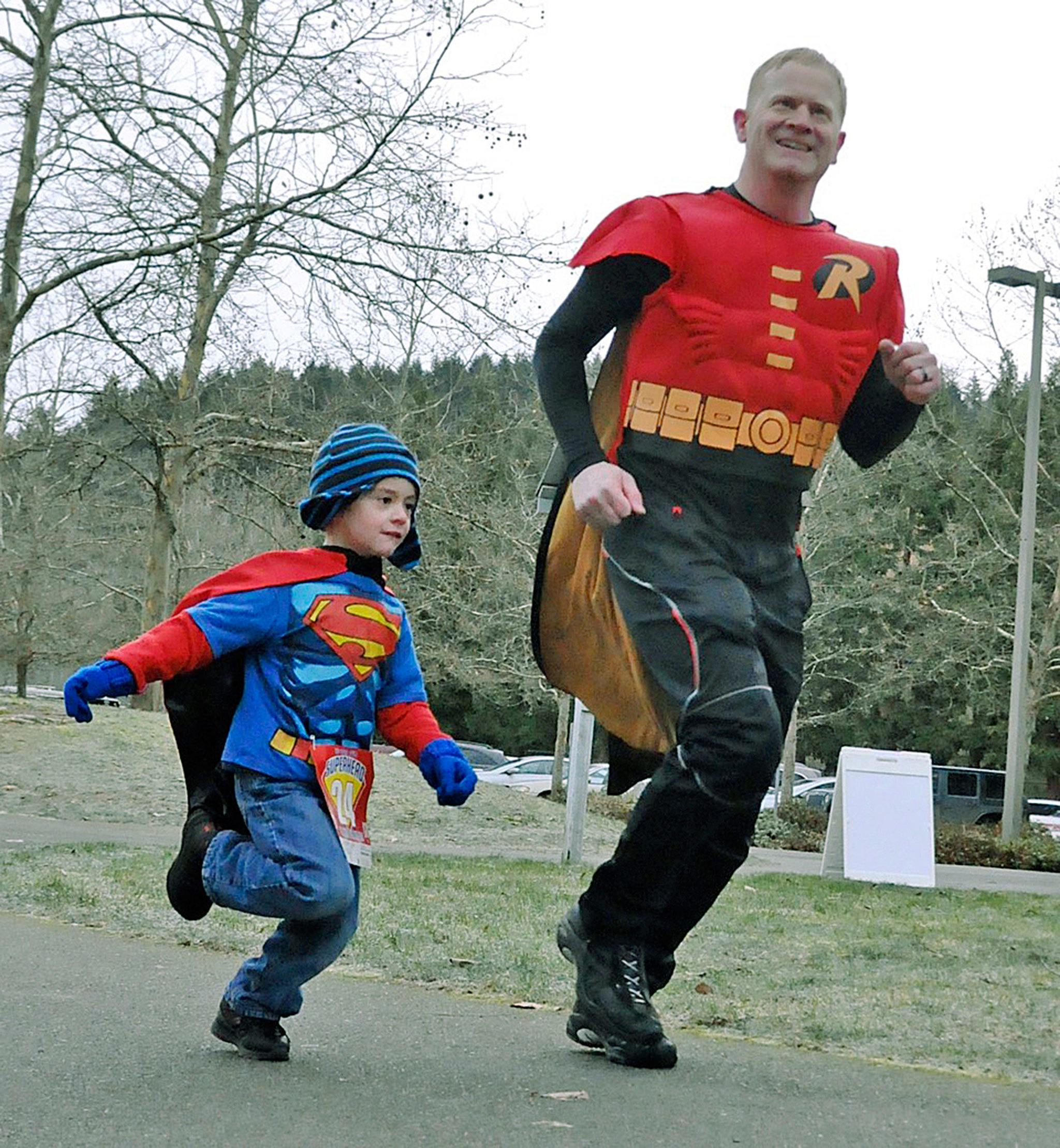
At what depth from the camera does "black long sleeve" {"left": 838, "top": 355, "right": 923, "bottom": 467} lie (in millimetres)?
3938

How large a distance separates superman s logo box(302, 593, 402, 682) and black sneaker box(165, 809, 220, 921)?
48 cm

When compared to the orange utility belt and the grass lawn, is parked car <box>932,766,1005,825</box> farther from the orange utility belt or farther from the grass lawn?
the orange utility belt

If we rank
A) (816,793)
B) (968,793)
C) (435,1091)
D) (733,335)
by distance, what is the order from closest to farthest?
1. (435,1091)
2. (733,335)
3. (816,793)
4. (968,793)

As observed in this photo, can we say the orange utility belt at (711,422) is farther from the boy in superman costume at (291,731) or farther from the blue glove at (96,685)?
the blue glove at (96,685)

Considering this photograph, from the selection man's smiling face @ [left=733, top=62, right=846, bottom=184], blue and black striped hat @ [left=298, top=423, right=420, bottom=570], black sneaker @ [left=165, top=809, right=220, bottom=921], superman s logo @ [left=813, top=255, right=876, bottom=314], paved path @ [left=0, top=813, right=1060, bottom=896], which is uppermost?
man's smiling face @ [left=733, top=62, right=846, bottom=184]

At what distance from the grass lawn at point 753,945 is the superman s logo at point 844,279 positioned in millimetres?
1699

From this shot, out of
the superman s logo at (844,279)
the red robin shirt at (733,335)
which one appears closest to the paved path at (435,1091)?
the red robin shirt at (733,335)

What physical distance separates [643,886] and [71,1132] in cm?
132

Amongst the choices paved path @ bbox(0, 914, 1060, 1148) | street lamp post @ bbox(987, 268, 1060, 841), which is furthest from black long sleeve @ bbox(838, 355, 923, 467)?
street lamp post @ bbox(987, 268, 1060, 841)

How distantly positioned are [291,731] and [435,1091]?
2.76 feet

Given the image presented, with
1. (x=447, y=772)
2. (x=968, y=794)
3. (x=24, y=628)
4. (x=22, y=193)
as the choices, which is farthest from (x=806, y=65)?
(x=24, y=628)

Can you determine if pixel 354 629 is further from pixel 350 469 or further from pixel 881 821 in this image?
pixel 881 821

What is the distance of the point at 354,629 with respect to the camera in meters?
3.85

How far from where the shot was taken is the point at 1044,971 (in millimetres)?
5988
